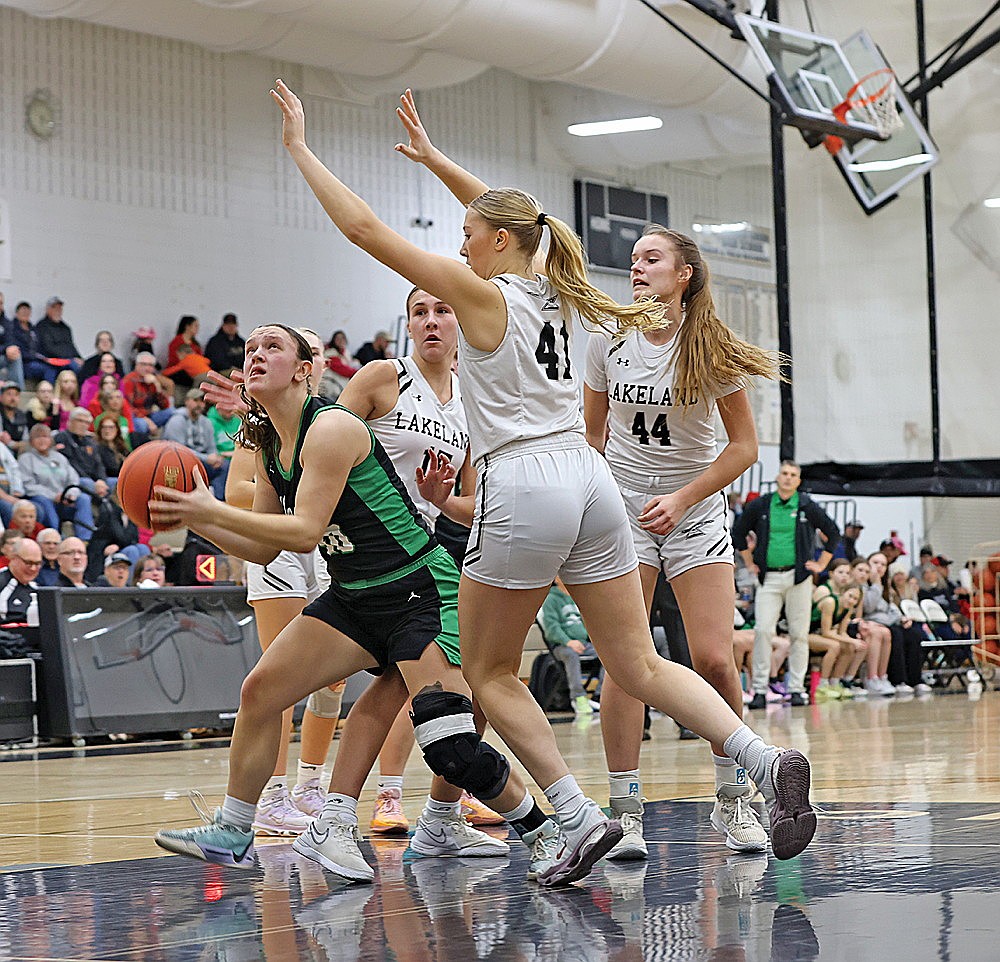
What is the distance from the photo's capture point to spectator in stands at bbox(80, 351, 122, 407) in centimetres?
1588

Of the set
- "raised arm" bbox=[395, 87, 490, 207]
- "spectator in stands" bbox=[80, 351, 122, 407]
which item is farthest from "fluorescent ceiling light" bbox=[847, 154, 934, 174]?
"raised arm" bbox=[395, 87, 490, 207]

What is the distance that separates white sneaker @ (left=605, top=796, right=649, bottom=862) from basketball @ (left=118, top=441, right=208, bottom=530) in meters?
1.51

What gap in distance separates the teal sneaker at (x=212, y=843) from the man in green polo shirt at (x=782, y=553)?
10370mm

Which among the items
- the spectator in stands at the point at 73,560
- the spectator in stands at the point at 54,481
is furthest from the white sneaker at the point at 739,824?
the spectator in stands at the point at 54,481

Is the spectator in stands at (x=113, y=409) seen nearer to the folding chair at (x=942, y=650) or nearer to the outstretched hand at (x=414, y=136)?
the folding chair at (x=942, y=650)

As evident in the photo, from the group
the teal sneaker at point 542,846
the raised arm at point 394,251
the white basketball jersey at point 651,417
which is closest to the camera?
the raised arm at point 394,251

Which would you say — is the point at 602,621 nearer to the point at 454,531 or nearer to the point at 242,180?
the point at 454,531

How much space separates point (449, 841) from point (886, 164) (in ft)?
41.6

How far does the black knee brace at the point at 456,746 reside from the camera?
4121 millimetres

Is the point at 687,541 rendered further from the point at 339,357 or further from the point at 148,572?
the point at 339,357

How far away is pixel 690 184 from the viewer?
26312 mm

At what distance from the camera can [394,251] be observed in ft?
12.4

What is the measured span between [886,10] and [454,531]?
12.7m

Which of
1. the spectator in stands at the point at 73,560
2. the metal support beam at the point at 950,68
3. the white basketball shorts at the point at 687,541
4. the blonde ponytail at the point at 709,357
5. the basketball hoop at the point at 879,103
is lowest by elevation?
the spectator in stands at the point at 73,560
